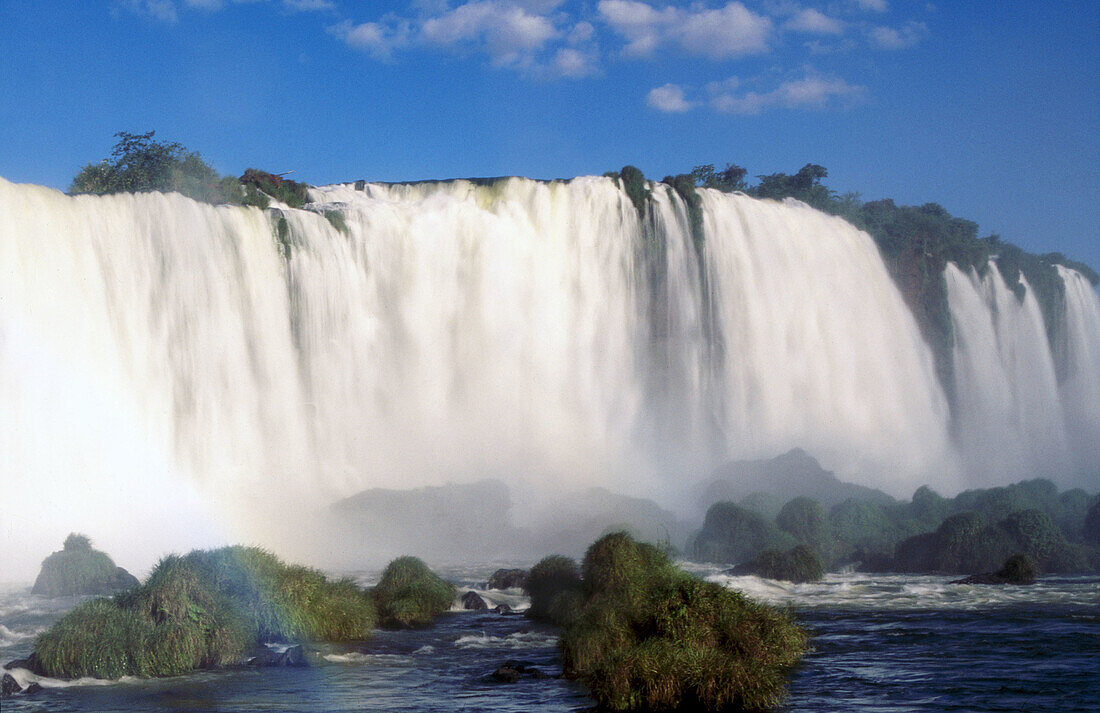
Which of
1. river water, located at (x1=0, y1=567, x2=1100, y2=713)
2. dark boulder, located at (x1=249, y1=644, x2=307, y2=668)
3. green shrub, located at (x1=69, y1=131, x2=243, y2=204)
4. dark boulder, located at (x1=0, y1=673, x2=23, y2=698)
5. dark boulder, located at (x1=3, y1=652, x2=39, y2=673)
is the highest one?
green shrub, located at (x1=69, y1=131, x2=243, y2=204)

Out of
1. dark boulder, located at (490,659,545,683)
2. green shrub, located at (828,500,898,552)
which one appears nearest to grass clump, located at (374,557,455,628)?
dark boulder, located at (490,659,545,683)

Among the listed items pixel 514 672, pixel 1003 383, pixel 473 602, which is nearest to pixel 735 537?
pixel 473 602

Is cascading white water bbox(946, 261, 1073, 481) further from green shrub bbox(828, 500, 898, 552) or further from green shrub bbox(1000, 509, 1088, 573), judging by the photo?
green shrub bbox(1000, 509, 1088, 573)

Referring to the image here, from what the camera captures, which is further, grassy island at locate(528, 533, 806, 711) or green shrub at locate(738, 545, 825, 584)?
green shrub at locate(738, 545, 825, 584)

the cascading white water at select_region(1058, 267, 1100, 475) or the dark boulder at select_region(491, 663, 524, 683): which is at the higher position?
the cascading white water at select_region(1058, 267, 1100, 475)

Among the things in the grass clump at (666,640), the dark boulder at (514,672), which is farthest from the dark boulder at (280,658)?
the grass clump at (666,640)

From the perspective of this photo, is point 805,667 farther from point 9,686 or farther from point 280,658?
point 9,686

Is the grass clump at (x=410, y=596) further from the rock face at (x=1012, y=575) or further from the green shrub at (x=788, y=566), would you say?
the rock face at (x=1012, y=575)
